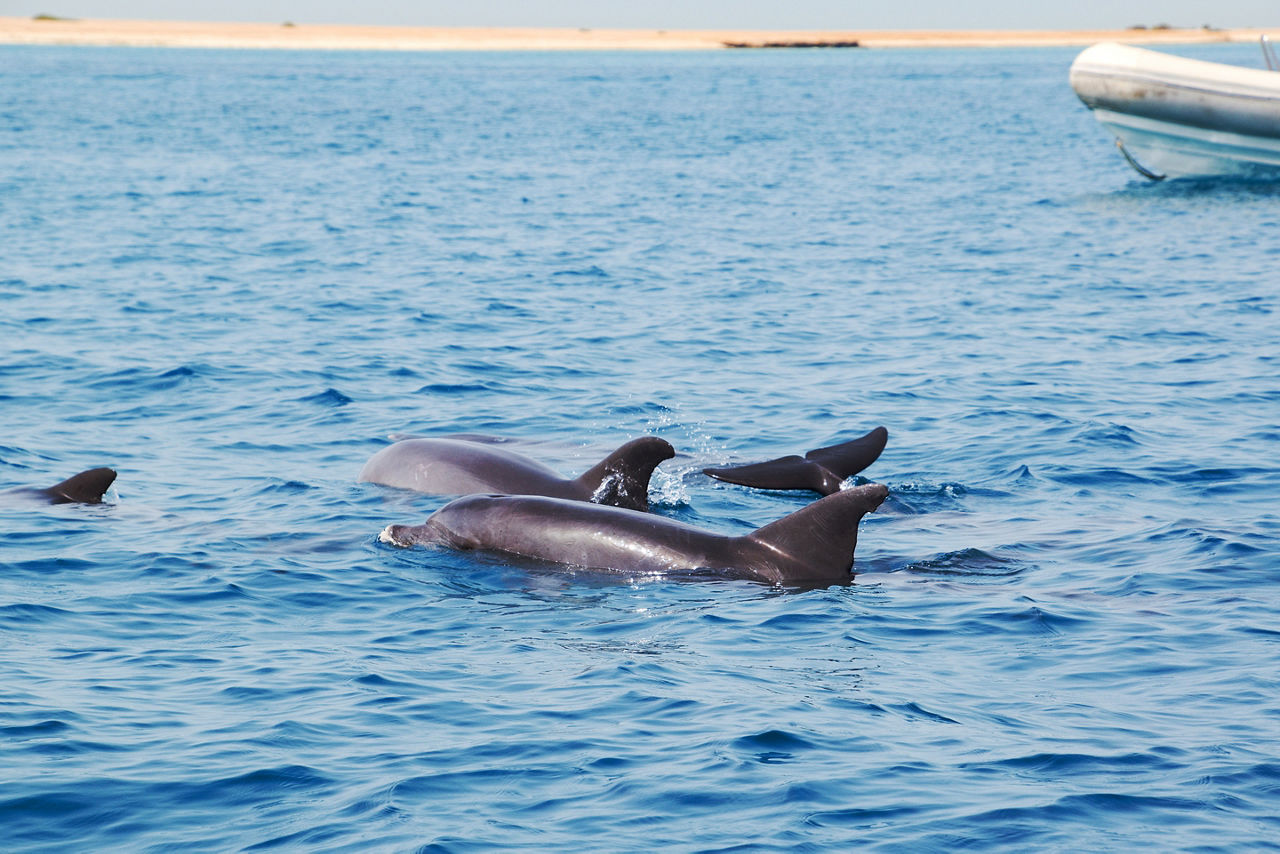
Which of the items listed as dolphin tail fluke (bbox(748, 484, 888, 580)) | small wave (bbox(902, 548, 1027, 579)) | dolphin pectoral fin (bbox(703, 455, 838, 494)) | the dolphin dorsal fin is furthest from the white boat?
dolphin tail fluke (bbox(748, 484, 888, 580))

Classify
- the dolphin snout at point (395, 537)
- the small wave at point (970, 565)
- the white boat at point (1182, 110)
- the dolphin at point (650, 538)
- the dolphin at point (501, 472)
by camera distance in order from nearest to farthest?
the dolphin at point (650, 538) < the small wave at point (970, 565) < the dolphin snout at point (395, 537) < the dolphin at point (501, 472) < the white boat at point (1182, 110)

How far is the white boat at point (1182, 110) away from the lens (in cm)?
4356

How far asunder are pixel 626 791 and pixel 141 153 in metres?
51.6

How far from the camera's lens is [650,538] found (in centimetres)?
1327

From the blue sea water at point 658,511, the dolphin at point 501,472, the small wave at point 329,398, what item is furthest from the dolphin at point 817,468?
the small wave at point 329,398

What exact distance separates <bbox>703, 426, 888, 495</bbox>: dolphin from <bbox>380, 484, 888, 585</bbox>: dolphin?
267 cm

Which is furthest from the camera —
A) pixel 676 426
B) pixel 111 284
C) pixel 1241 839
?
pixel 111 284

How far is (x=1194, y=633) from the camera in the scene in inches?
462

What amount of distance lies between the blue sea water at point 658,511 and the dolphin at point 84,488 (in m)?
0.21

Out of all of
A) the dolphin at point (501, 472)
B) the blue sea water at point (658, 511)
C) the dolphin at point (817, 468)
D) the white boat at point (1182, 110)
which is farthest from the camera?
the white boat at point (1182, 110)

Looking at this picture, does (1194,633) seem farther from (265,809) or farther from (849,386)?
(849,386)

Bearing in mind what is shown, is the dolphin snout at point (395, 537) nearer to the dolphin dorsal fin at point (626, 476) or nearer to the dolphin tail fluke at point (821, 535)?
the dolphin dorsal fin at point (626, 476)

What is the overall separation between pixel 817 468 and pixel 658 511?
190 centimetres

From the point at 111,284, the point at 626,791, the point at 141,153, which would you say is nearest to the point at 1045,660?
the point at 626,791
